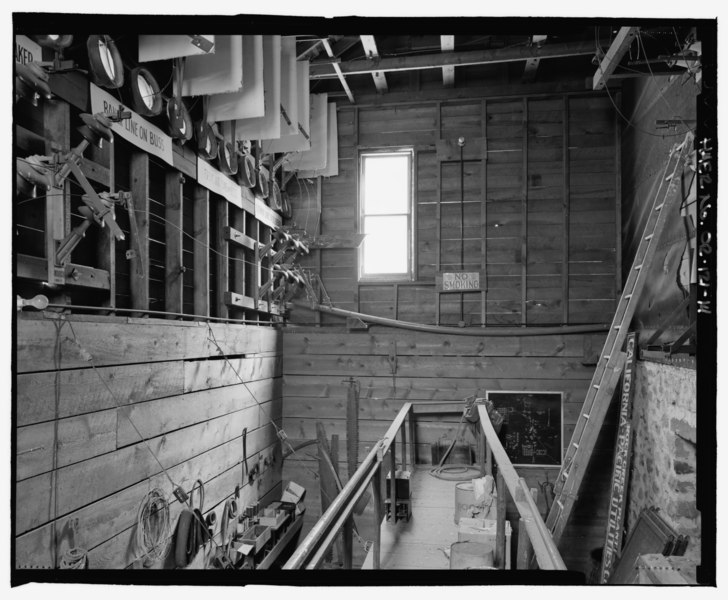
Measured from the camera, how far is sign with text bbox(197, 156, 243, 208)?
12.5 feet

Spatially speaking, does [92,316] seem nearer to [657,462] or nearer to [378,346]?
[378,346]

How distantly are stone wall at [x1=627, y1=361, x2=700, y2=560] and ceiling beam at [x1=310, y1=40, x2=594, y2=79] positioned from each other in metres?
2.75

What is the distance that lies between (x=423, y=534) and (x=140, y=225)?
8.16 feet

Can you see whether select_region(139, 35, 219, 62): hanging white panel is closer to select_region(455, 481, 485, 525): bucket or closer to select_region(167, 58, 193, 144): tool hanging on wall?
select_region(167, 58, 193, 144): tool hanging on wall

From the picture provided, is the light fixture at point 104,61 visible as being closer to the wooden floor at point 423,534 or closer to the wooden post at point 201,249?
the wooden post at point 201,249

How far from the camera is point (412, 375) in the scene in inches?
208

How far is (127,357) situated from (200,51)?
5.04 feet

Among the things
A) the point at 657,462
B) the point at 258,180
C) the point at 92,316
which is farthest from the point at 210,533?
the point at 657,462

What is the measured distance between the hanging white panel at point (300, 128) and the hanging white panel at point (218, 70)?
4.22ft

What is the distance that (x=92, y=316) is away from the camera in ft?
8.45

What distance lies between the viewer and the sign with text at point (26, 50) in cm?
213

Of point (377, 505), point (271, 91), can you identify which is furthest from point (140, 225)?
point (377, 505)

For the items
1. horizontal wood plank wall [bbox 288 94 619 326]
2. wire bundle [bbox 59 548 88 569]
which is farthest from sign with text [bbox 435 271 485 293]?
wire bundle [bbox 59 548 88 569]

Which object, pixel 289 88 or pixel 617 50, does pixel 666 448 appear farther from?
pixel 289 88
